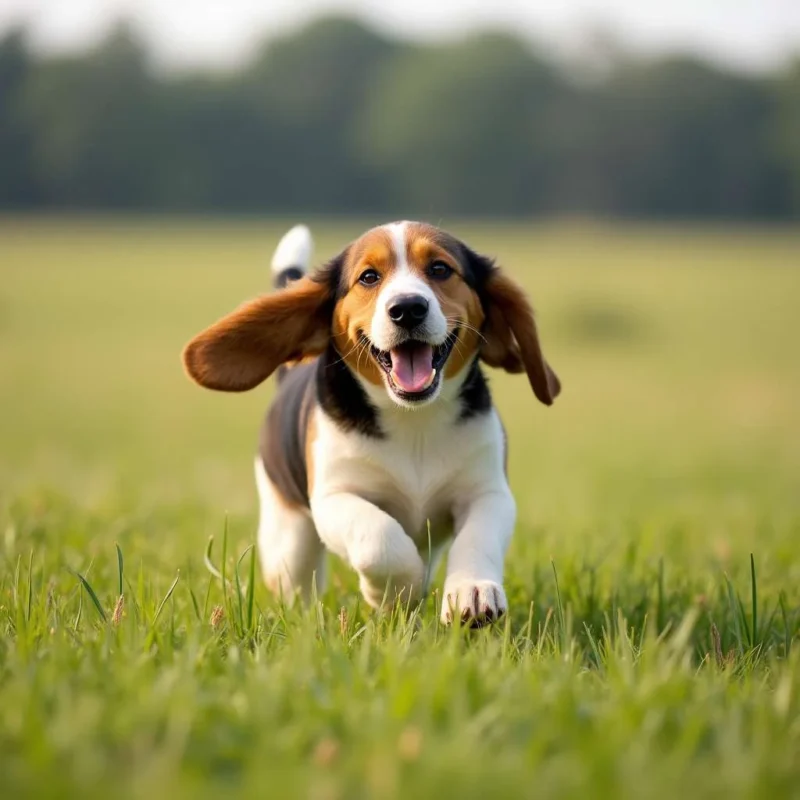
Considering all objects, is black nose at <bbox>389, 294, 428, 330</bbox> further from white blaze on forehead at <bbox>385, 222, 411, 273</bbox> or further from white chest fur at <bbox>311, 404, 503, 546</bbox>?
white chest fur at <bbox>311, 404, 503, 546</bbox>

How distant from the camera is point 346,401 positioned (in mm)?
3984

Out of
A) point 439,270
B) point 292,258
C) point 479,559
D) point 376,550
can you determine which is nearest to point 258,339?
point 439,270

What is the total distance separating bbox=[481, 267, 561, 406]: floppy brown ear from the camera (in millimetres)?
4160

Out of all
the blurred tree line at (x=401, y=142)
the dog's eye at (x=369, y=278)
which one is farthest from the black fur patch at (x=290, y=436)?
the blurred tree line at (x=401, y=142)

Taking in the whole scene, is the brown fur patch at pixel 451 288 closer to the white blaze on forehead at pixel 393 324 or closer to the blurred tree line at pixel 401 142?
the white blaze on forehead at pixel 393 324

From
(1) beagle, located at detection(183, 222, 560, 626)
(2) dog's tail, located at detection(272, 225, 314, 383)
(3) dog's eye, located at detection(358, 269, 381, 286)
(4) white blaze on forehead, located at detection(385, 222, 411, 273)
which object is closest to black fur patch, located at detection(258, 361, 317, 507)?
(1) beagle, located at detection(183, 222, 560, 626)

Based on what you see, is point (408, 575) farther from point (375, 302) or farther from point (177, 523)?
point (177, 523)

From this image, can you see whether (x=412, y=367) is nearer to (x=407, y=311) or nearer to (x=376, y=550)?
(x=407, y=311)

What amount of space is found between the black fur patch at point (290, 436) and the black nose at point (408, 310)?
72cm

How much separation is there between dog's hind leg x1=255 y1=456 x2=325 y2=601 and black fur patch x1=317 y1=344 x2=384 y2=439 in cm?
52

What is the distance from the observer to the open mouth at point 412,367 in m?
3.72

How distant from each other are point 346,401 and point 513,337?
0.66 meters

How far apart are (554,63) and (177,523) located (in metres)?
71.2

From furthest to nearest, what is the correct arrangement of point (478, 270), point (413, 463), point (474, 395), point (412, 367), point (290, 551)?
point (290, 551) < point (478, 270) < point (474, 395) < point (413, 463) < point (412, 367)
